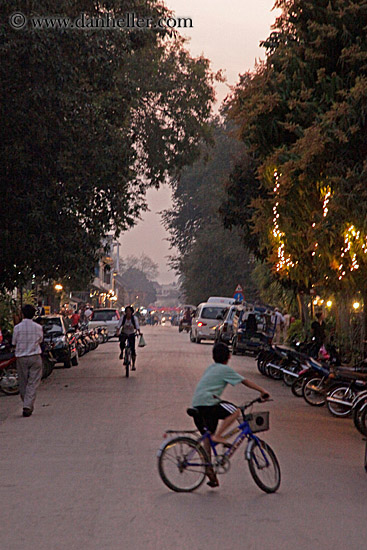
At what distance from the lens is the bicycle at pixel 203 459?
9.11 meters

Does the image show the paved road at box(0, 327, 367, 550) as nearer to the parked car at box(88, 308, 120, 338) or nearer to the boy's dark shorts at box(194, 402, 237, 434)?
the boy's dark shorts at box(194, 402, 237, 434)

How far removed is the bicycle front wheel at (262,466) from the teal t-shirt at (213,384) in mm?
588

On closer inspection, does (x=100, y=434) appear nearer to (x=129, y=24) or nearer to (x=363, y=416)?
(x=363, y=416)

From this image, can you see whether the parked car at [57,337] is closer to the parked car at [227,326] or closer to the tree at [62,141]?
the tree at [62,141]

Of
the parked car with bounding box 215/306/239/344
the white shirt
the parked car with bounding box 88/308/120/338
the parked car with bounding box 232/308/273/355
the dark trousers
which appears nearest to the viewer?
the white shirt

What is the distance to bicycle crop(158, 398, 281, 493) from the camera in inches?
359

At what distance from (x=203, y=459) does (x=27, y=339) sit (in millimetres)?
7995

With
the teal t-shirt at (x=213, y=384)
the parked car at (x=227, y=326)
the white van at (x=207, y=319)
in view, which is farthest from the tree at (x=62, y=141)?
the white van at (x=207, y=319)

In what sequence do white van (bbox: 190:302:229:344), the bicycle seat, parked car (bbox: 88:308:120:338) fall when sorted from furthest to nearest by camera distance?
parked car (bbox: 88:308:120:338)
white van (bbox: 190:302:229:344)
the bicycle seat

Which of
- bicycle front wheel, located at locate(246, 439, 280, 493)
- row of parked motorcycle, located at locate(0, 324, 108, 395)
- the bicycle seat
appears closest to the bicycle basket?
bicycle front wheel, located at locate(246, 439, 280, 493)

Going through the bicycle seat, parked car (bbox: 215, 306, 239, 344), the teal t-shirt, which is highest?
parked car (bbox: 215, 306, 239, 344)

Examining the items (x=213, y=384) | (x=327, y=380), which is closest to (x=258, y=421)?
(x=213, y=384)

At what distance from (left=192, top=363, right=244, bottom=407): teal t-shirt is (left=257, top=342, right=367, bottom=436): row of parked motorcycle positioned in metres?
5.58

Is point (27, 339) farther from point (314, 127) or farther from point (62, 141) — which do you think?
point (62, 141)
